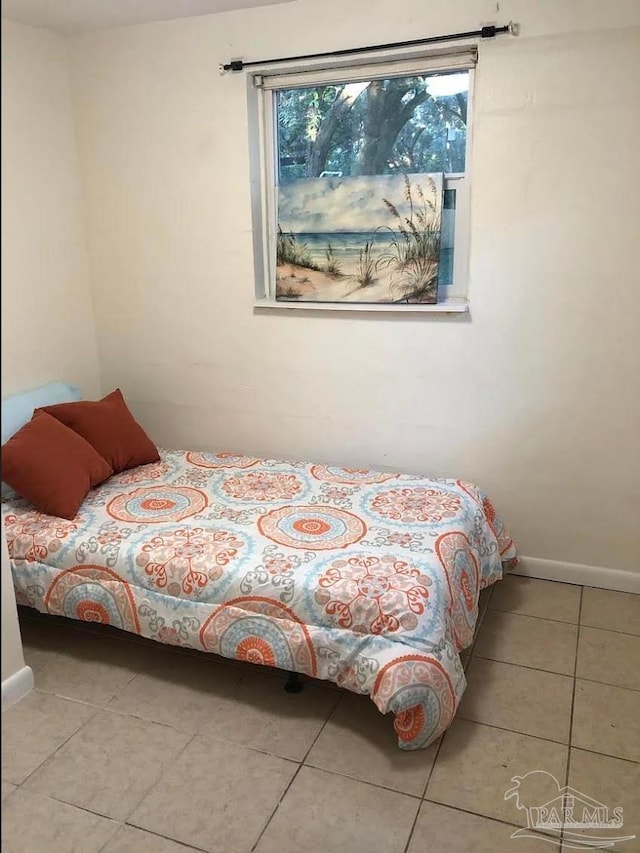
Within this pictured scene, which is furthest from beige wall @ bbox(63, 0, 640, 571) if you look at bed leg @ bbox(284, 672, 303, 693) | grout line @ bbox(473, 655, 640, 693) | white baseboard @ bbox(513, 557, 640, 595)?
bed leg @ bbox(284, 672, 303, 693)

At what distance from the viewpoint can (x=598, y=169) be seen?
2650 mm

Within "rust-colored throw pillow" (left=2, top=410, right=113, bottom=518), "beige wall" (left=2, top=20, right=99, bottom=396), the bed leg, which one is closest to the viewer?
"beige wall" (left=2, top=20, right=99, bottom=396)

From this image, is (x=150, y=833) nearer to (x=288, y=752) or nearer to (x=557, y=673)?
(x=288, y=752)

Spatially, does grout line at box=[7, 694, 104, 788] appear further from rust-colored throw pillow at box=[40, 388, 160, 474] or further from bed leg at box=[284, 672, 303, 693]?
rust-colored throw pillow at box=[40, 388, 160, 474]

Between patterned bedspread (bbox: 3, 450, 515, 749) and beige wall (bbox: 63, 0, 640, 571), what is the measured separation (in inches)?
13.3

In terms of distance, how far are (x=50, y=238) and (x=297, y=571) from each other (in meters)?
1.58

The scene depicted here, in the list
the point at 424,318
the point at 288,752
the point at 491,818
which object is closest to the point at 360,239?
the point at 424,318

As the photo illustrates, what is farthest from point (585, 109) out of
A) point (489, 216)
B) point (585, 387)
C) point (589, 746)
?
point (589, 746)

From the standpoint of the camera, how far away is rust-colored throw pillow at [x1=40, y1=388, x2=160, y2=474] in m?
2.98

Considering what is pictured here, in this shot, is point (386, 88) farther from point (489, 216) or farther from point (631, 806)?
point (631, 806)

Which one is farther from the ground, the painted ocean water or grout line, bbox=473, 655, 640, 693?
the painted ocean water

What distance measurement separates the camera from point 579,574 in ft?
10.0

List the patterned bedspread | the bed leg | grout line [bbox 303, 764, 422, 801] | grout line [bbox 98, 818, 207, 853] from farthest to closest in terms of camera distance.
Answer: the bed leg → the patterned bedspread → grout line [bbox 303, 764, 422, 801] → grout line [bbox 98, 818, 207, 853]

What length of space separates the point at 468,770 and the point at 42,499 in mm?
1737
